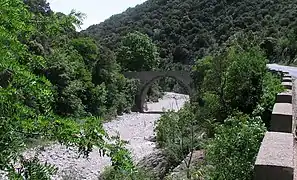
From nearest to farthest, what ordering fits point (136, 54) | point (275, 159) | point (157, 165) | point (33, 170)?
point (33, 170) → point (275, 159) → point (157, 165) → point (136, 54)

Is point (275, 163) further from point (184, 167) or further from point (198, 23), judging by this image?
point (198, 23)

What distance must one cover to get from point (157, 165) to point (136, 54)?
36856 millimetres

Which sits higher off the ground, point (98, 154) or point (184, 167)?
point (184, 167)

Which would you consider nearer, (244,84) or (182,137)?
(244,84)

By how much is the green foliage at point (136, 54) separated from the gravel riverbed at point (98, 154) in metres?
10.6

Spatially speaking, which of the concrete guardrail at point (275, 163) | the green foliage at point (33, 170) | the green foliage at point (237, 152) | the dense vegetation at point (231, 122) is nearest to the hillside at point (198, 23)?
the dense vegetation at point (231, 122)

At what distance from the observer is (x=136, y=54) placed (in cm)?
5253

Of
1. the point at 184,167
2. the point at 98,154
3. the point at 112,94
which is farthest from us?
the point at 112,94

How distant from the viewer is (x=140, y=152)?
2402cm

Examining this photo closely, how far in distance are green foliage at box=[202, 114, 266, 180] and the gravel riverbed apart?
14.0 feet

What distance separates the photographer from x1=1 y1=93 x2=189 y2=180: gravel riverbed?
2006cm

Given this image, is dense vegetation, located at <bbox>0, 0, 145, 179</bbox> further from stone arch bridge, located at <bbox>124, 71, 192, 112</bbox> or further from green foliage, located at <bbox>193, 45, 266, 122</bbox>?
stone arch bridge, located at <bbox>124, 71, 192, 112</bbox>

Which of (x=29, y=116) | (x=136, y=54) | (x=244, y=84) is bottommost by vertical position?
(x=244, y=84)

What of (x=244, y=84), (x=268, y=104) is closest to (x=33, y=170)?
(x=268, y=104)
